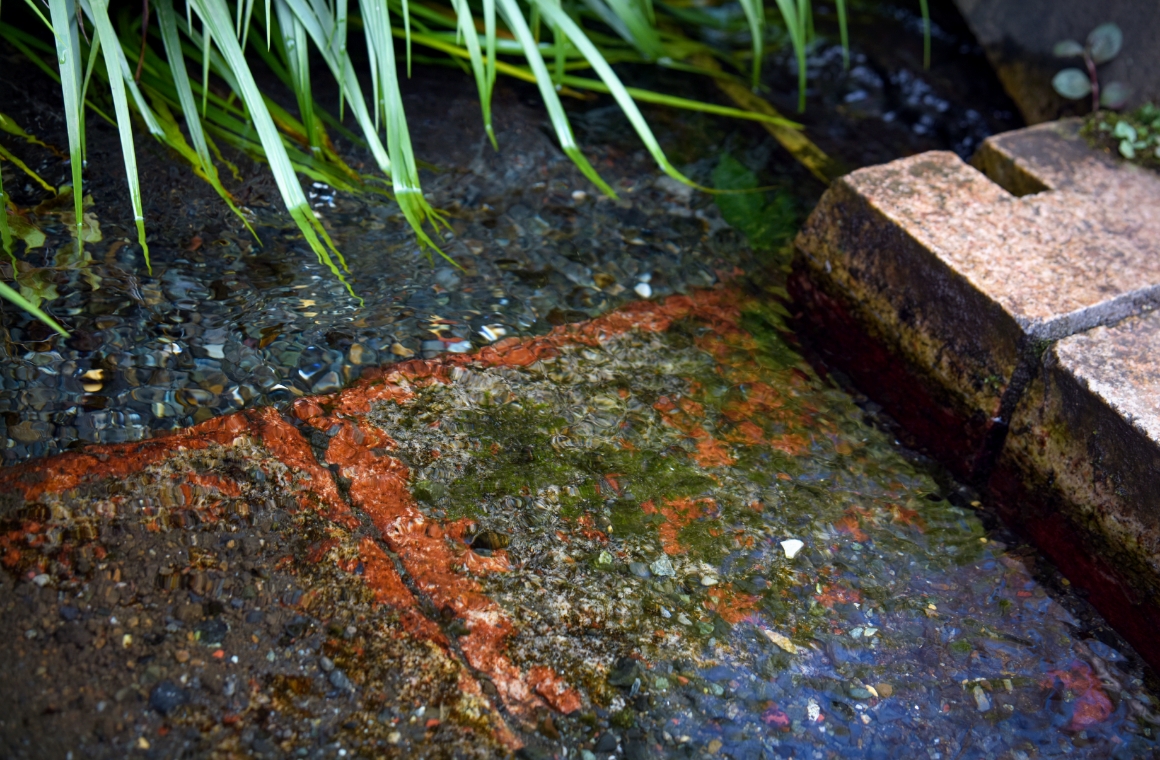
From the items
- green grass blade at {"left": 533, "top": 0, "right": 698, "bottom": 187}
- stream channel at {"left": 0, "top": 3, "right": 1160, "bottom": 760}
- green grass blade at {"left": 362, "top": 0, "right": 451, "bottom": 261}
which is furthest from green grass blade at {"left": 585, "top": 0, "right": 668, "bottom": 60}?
green grass blade at {"left": 362, "top": 0, "right": 451, "bottom": 261}

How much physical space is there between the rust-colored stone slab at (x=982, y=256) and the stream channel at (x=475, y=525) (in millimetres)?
198

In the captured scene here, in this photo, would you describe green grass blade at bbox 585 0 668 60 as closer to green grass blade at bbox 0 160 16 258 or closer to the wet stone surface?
the wet stone surface

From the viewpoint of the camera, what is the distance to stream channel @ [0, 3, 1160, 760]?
1317 mm

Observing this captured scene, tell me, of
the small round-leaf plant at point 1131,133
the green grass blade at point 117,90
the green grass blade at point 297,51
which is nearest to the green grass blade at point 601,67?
the green grass blade at point 297,51

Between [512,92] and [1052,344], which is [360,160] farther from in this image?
[1052,344]

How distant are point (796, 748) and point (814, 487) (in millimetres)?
571

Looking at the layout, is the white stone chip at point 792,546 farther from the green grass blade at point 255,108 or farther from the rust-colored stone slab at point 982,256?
the green grass blade at point 255,108

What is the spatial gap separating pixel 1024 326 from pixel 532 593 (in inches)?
44.6

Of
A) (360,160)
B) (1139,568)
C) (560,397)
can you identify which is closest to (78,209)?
(360,160)

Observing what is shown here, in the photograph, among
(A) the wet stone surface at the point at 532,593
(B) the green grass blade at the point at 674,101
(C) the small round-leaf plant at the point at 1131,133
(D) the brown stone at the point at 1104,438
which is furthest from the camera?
(B) the green grass blade at the point at 674,101

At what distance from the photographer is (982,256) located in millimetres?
1950

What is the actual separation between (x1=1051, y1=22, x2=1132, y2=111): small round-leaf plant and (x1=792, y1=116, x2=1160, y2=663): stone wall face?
32 cm

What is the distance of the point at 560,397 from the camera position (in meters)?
1.85

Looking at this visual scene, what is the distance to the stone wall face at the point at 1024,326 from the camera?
5.51ft
